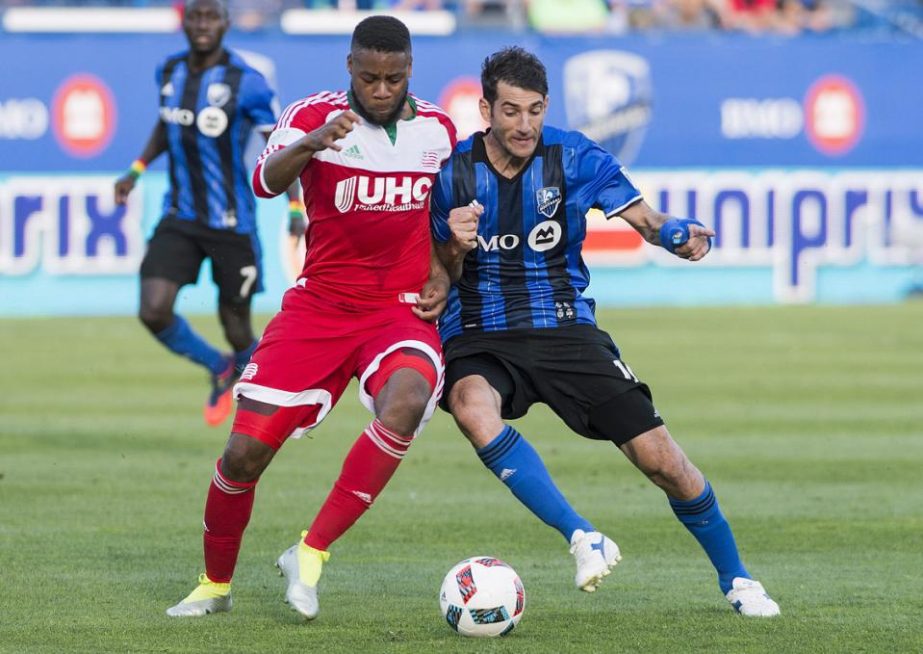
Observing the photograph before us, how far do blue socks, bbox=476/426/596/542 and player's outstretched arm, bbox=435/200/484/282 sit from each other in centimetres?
68

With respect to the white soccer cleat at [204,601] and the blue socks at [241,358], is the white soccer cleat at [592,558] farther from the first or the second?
the blue socks at [241,358]

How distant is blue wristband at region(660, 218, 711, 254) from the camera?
248 inches

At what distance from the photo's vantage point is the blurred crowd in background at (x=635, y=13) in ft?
84.5

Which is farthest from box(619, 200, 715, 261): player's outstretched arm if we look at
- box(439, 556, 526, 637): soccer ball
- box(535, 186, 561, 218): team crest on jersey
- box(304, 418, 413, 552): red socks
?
box(439, 556, 526, 637): soccer ball

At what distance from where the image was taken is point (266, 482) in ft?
33.5

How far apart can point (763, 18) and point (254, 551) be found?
22.0 meters

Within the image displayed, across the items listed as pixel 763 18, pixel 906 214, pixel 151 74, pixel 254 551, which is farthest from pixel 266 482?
pixel 763 18

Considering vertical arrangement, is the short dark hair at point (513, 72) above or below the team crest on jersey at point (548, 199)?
above

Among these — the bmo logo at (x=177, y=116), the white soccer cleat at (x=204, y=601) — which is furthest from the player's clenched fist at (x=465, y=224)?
the bmo logo at (x=177, y=116)

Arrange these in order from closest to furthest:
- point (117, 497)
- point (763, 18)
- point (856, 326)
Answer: point (117, 497) → point (856, 326) → point (763, 18)

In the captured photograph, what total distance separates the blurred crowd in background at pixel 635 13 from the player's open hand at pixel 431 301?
18.9 meters

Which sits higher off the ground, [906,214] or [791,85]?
[791,85]

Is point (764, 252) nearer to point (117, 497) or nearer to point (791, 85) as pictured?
point (791, 85)

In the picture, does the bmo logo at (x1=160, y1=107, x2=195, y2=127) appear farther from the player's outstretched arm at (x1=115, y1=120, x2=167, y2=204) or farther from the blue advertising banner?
the blue advertising banner
